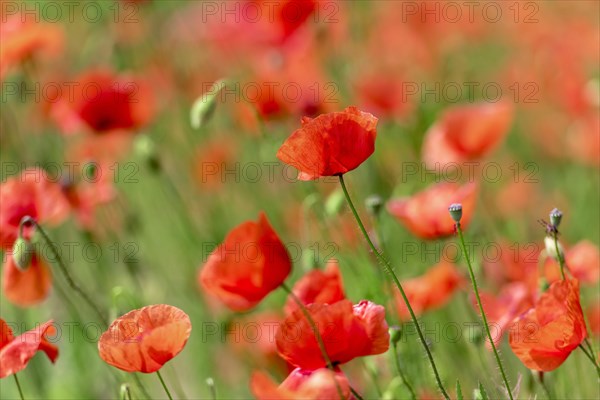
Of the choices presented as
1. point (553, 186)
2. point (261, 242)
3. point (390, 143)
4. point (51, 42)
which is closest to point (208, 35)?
point (390, 143)

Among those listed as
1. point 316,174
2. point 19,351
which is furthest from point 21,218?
point 316,174

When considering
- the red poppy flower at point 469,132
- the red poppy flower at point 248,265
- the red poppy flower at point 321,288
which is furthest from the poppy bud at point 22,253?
the red poppy flower at point 469,132

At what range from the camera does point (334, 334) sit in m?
1.62

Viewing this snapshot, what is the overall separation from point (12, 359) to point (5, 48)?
5.11ft

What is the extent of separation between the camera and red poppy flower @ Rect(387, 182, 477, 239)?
2250mm

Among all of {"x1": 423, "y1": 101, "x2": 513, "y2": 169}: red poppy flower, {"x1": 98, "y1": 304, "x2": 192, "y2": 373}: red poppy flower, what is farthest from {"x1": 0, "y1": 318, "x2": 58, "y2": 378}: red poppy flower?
{"x1": 423, "y1": 101, "x2": 513, "y2": 169}: red poppy flower

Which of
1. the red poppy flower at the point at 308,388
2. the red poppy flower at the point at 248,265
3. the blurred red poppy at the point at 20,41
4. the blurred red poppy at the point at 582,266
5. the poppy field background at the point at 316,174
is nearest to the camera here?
the red poppy flower at the point at 308,388

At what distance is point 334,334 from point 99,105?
5.53 feet

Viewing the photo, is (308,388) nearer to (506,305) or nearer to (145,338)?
(145,338)

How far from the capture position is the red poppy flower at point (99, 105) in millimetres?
3066

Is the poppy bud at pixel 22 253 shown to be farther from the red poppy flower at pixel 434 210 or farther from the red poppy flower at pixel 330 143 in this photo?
the red poppy flower at pixel 434 210

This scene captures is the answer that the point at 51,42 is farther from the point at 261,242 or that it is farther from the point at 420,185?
the point at 261,242

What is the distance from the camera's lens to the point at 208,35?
4340mm

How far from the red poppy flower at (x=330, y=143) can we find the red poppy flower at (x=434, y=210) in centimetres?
62
